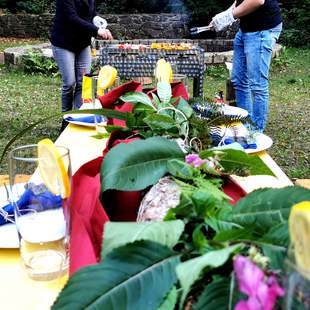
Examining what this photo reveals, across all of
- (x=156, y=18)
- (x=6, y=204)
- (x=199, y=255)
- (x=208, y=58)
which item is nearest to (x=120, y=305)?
(x=199, y=255)

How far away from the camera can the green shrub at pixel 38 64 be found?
28.6 feet

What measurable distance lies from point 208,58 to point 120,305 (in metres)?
8.85

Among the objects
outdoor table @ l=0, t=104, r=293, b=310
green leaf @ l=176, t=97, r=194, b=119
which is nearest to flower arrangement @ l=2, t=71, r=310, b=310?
outdoor table @ l=0, t=104, r=293, b=310

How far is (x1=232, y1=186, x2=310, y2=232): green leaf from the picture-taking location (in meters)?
0.79

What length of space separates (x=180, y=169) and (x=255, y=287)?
0.53m

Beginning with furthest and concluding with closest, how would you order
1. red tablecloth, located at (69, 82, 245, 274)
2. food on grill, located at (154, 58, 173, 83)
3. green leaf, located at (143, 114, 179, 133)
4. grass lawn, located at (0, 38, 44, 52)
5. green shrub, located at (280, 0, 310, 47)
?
green shrub, located at (280, 0, 310, 47), grass lawn, located at (0, 38, 44, 52), food on grill, located at (154, 58, 173, 83), green leaf, located at (143, 114, 179, 133), red tablecloth, located at (69, 82, 245, 274)

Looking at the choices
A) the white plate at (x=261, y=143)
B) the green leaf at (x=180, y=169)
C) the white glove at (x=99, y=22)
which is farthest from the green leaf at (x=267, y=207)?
the white glove at (x=99, y=22)

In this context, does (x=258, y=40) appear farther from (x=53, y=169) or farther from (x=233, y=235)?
(x=233, y=235)

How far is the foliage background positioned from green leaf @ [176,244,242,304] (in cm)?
1249

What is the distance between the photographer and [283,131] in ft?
17.6

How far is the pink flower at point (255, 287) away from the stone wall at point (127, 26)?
433 inches

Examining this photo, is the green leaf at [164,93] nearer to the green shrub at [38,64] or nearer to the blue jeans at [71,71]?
the blue jeans at [71,71]

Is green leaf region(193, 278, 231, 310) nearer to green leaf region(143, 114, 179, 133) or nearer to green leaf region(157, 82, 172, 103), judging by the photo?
green leaf region(143, 114, 179, 133)

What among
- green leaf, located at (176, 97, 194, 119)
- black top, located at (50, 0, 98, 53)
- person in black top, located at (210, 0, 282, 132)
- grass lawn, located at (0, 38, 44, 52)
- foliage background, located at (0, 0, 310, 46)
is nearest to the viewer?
green leaf, located at (176, 97, 194, 119)
